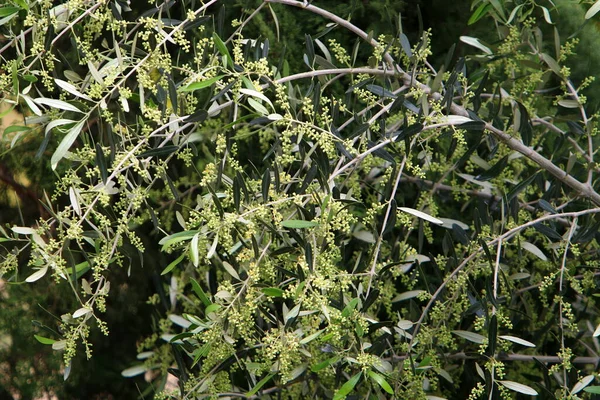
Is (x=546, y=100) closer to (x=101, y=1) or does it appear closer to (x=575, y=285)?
(x=575, y=285)

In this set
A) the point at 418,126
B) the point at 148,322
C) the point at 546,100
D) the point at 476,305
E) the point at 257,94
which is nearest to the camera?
the point at 257,94

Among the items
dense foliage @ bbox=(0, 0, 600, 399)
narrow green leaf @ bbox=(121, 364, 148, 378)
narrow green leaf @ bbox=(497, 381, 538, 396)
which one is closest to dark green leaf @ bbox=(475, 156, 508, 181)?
dense foliage @ bbox=(0, 0, 600, 399)

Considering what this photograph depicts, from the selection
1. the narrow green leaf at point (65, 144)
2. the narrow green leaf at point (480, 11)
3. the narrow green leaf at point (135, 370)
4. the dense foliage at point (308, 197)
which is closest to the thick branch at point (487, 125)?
the dense foliage at point (308, 197)

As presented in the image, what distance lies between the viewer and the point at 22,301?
257 centimetres

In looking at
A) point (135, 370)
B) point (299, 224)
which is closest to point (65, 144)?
point (299, 224)

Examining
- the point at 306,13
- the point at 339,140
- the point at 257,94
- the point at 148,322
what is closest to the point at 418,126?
the point at 339,140

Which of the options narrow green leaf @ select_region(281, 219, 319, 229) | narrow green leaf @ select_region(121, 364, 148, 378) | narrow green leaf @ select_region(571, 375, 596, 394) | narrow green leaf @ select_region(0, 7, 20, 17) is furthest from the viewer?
narrow green leaf @ select_region(121, 364, 148, 378)

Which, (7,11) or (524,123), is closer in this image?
(7,11)

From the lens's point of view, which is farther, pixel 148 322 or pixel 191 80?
pixel 148 322

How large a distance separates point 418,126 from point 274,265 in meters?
0.43

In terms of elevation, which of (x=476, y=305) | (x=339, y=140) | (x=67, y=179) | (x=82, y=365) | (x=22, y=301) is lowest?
(x=82, y=365)

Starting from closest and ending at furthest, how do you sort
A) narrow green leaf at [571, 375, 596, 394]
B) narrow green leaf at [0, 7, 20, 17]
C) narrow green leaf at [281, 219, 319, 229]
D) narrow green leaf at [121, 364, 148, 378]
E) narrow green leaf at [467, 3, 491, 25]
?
narrow green leaf at [281, 219, 319, 229]
narrow green leaf at [0, 7, 20, 17]
narrow green leaf at [571, 375, 596, 394]
narrow green leaf at [467, 3, 491, 25]
narrow green leaf at [121, 364, 148, 378]

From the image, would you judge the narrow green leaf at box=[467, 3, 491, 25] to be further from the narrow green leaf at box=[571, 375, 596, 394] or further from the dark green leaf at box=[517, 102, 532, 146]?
the narrow green leaf at box=[571, 375, 596, 394]

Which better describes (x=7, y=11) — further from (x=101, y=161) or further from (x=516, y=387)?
(x=516, y=387)
